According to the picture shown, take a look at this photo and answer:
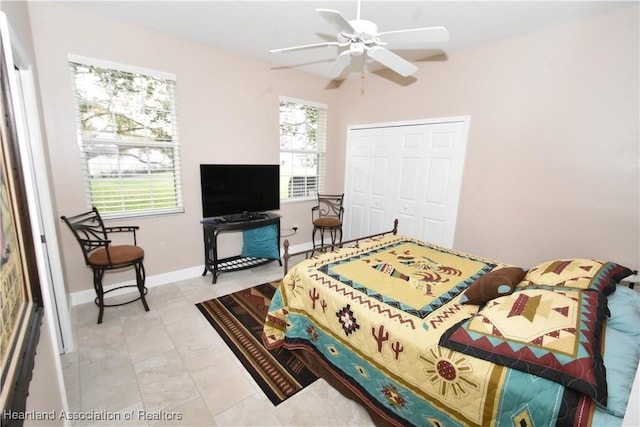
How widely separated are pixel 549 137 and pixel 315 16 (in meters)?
2.50

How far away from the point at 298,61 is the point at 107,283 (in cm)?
347

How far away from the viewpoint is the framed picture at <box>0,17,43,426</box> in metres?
0.81

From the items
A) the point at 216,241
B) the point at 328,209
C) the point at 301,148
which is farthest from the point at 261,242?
the point at 301,148

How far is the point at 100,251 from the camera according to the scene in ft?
8.59

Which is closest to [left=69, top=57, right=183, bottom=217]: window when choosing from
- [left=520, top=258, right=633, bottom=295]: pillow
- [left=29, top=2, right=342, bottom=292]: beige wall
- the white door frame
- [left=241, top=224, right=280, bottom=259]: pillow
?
[left=29, top=2, right=342, bottom=292]: beige wall

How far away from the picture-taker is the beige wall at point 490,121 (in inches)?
94.0

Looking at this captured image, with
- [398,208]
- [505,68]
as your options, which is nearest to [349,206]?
[398,208]

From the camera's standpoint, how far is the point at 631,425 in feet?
1.79

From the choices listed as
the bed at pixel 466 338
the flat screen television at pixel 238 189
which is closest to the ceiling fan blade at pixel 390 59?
the bed at pixel 466 338

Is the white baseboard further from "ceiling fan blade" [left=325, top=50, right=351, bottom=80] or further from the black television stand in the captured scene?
"ceiling fan blade" [left=325, top=50, right=351, bottom=80]

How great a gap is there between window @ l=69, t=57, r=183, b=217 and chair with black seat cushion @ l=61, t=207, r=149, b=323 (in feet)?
0.56

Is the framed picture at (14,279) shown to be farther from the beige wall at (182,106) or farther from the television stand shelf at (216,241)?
the television stand shelf at (216,241)

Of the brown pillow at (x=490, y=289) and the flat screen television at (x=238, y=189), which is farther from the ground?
the flat screen television at (x=238, y=189)

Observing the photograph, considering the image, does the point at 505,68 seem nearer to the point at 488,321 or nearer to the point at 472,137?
the point at 472,137
